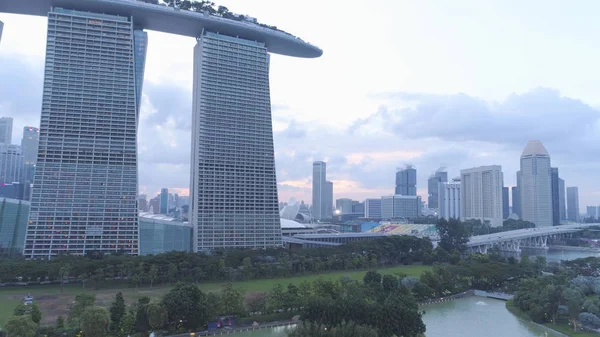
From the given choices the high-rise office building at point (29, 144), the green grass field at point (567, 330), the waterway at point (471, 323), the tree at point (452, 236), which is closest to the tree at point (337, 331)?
the waterway at point (471, 323)

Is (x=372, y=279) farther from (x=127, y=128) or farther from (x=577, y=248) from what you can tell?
(x=577, y=248)

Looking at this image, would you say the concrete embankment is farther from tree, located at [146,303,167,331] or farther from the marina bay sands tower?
the marina bay sands tower

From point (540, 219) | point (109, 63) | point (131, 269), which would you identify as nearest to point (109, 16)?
point (109, 63)

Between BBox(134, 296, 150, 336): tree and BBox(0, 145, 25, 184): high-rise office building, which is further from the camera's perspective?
BBox(0, 145, 25, 184): high-rise office building

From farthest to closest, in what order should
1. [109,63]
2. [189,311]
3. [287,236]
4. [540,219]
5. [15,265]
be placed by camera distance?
[540,219], [287,236], [109,63], [15,265], [189,311]

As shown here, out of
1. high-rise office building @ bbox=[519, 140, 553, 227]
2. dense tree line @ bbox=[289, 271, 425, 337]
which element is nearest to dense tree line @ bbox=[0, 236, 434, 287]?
dense tree line @ bbox=[289, 271, 425, 337]

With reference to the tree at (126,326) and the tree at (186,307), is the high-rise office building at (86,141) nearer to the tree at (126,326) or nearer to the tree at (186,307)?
the tree at (186,307)

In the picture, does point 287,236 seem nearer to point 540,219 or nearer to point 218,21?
point 218,21
